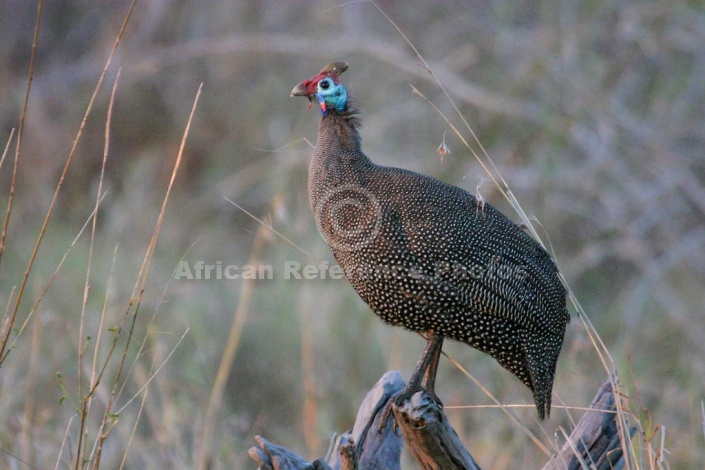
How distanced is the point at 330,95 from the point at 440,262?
0.73 m

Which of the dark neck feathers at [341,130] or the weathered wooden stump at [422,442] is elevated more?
the dark neck feathers at [341,130]

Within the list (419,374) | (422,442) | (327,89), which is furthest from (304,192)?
(422,442)

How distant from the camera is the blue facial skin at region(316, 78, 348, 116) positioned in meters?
3.16

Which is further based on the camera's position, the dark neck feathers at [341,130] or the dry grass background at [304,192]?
the dry grass background at [304,192]

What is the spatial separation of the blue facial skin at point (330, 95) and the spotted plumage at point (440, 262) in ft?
0.45

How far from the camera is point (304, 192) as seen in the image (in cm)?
655

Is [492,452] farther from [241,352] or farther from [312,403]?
[241,352]

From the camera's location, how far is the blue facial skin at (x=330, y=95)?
10.4ft

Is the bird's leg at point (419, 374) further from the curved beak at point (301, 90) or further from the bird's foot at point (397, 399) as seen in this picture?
the curved beak at point (301, 90)

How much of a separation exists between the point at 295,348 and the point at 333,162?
2.80m

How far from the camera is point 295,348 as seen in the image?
18.6 feet

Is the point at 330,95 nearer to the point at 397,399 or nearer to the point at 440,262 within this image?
the point at 440,262

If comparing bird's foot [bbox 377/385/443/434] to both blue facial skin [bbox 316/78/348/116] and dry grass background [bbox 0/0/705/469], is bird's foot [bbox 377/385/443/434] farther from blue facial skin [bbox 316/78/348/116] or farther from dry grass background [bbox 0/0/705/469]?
dry grass background [bbox 0/0/705/469]

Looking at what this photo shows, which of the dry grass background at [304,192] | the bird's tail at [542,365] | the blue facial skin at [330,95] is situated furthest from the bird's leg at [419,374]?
the dry grass background at [304,192]
